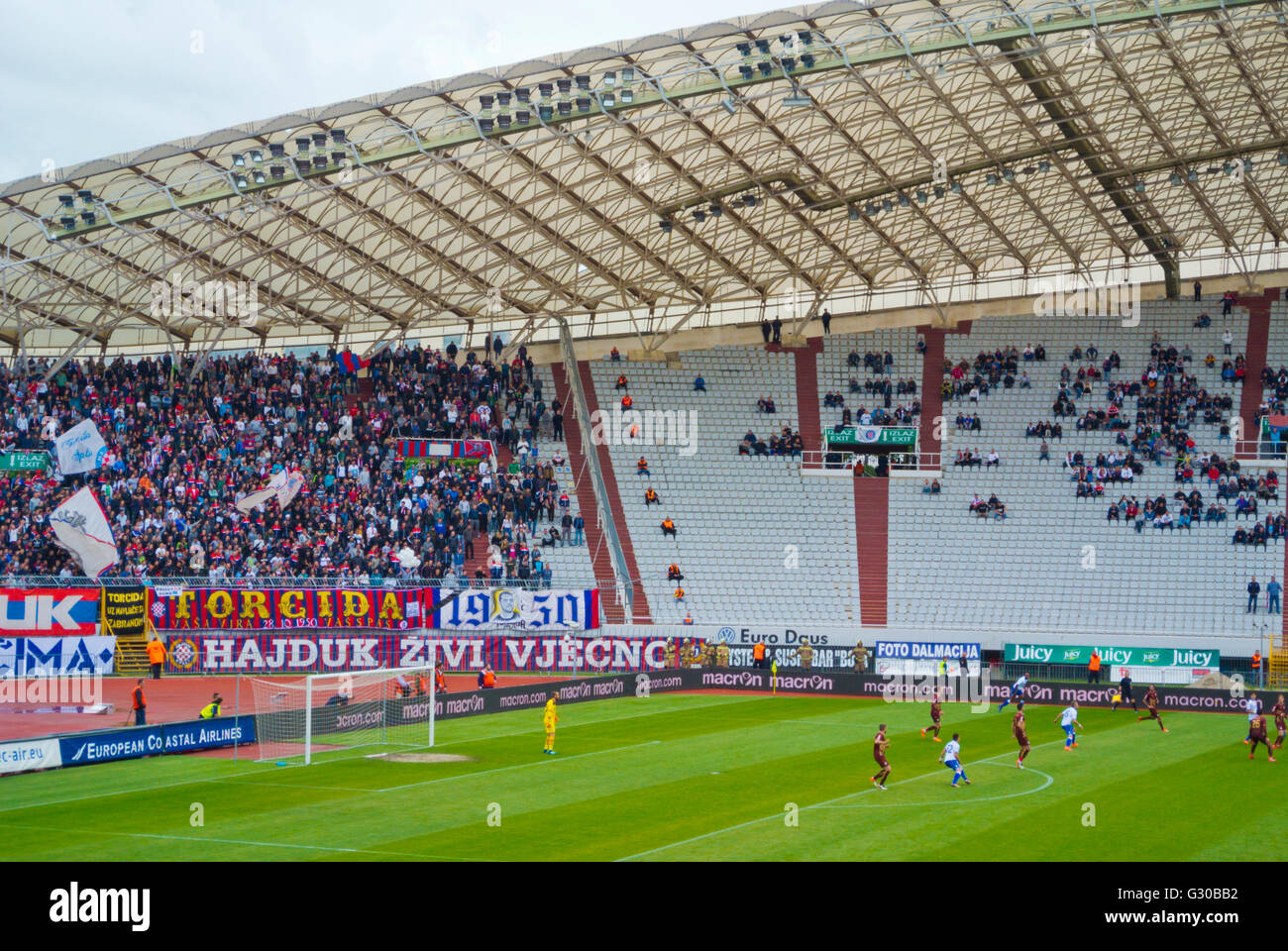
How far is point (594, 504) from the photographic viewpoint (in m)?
57.3

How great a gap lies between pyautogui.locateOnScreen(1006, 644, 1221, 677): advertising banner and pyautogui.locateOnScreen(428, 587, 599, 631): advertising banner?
15.1 meters

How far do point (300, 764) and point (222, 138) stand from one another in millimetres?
24135

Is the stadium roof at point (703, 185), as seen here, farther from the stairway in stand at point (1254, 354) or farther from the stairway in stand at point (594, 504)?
the stairway in stand at point (594, 504)

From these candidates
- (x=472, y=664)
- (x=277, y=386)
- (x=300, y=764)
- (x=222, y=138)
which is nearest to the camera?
(x=300, y=764)

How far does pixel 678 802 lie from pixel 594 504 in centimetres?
3322

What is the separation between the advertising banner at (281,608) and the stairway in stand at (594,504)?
313 inches

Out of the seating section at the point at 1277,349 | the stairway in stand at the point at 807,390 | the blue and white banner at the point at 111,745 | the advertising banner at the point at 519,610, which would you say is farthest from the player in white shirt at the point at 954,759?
the seating section at the point at 1277,349

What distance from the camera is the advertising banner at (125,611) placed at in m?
45.3

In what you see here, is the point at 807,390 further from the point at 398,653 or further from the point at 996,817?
the point at 996,817
